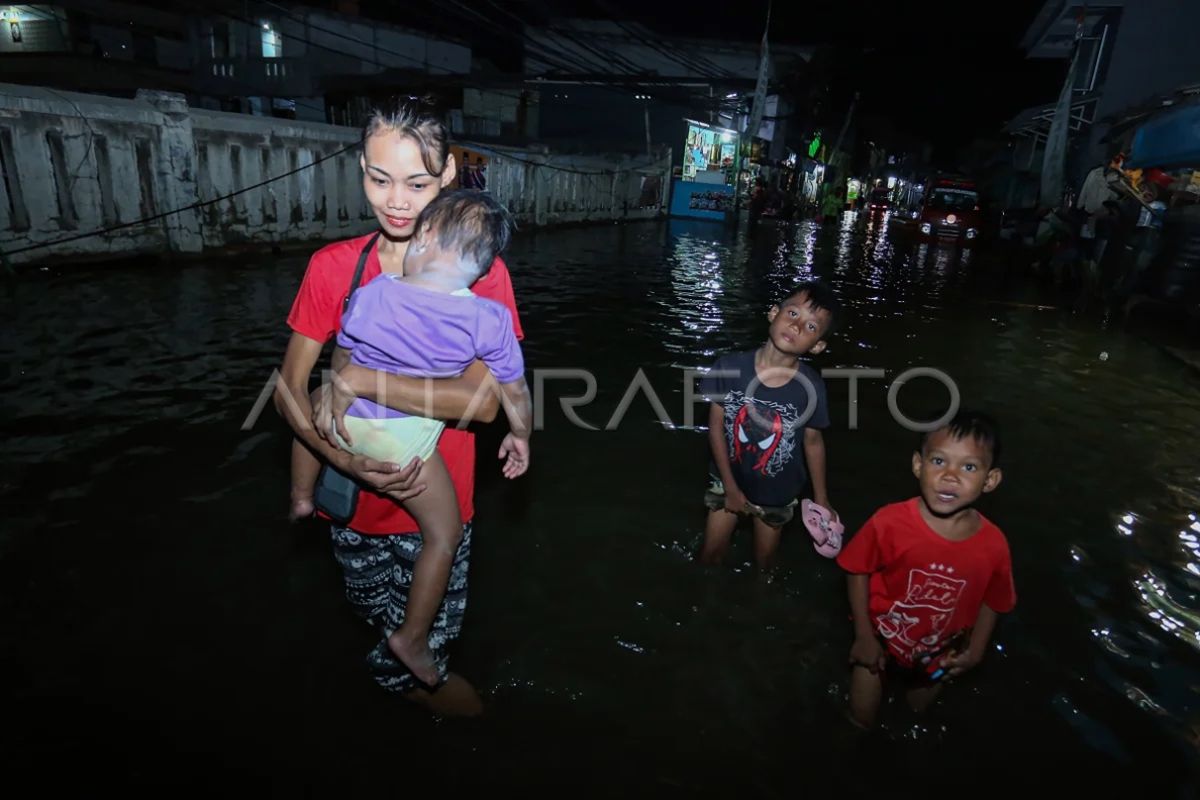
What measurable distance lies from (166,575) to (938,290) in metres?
14.5

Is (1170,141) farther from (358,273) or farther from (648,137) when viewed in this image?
(648,137)

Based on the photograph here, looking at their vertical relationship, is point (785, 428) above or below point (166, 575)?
above

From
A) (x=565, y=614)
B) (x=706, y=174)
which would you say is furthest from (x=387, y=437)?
(x=706, y=174)

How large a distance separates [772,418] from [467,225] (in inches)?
72.7

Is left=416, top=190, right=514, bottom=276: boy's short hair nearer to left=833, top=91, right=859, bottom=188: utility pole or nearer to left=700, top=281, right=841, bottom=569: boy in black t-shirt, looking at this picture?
left=700, top=281, right=841, bottom=569: boy in black t-shirt

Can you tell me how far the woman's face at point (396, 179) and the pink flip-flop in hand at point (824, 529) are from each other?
2.21m

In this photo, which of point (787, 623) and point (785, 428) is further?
point (787, 623)

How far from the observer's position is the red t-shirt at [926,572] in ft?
8.02

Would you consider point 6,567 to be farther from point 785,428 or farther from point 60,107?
point 60,107

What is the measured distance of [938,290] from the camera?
13.9 m

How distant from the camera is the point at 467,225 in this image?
1.93 meters

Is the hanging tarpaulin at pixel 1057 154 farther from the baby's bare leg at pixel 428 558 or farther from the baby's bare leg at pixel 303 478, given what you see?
the baby's bare leg at pixel 303 478

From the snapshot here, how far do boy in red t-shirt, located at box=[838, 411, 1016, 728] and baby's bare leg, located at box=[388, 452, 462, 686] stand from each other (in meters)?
1.54

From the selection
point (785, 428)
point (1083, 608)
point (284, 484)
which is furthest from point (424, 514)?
point (1083, 608)
